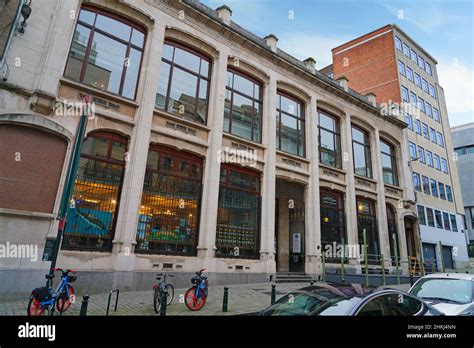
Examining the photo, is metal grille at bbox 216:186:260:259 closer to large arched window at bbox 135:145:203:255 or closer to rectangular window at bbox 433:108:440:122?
large arched window at bbox 135:145:203:255

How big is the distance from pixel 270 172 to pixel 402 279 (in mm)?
10630

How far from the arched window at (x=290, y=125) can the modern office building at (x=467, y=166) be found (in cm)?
4151

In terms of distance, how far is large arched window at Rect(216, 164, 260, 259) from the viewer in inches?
555

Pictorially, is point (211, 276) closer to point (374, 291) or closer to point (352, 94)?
point (374, 291)

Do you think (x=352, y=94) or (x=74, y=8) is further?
(x=352, y=94)

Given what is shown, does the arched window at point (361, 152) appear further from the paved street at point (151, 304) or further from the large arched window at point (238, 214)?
the paved street at point (151, 304)

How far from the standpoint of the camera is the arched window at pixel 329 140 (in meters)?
20.2

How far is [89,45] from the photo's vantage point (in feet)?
39.5

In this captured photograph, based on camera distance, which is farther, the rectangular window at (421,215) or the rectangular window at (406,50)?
the rectangular window at (406,50)

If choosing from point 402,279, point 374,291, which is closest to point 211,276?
point 374,291

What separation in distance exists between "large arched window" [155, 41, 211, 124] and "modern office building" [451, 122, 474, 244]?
48.9m

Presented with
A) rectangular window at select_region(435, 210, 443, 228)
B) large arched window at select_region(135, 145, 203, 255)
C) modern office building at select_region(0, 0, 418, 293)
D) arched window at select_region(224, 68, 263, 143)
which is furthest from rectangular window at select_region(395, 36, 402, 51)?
large arched window at select_region(135, 145, 203, 255)

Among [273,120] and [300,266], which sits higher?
[273,120]

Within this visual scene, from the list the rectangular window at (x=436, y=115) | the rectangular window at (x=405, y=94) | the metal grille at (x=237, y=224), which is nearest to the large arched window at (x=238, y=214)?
the metal grille at (x=237, y=224)
